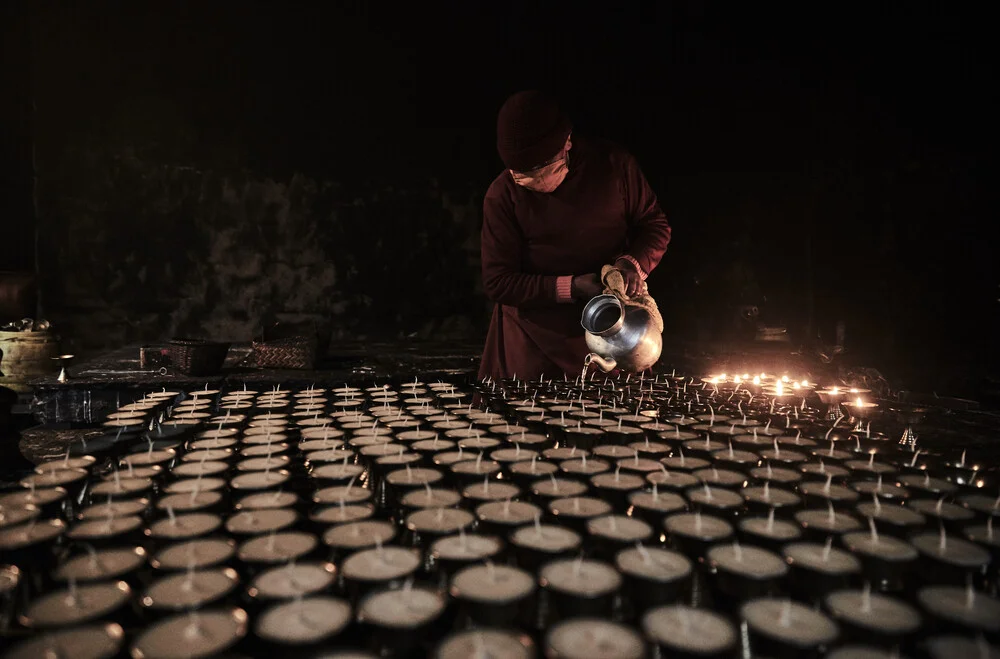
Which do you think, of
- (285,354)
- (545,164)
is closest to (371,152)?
(285,354)

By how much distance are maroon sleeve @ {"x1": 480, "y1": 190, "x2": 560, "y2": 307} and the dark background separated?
284cm

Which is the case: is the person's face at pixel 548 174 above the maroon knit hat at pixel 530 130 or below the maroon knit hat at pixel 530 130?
below

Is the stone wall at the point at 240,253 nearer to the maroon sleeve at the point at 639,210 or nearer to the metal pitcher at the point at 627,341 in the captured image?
the maroon sleeve at the point at 639,210

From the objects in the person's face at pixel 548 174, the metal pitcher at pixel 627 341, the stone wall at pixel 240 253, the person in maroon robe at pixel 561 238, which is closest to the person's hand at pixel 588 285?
the person in maroon robe at pixel 561 238

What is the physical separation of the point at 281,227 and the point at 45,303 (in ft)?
7.47

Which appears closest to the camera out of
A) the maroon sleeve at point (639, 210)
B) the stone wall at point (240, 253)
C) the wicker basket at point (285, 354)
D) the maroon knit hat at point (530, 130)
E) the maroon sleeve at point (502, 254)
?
the maroon knit hat at point (530, 130)

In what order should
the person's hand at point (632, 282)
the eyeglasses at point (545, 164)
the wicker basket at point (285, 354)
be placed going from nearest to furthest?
the person's hand at point (632, 282)
the eyeglasses at point (545, 164)
the wicker basket at point (285, 354)

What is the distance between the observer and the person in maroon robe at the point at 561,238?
2.98 metres

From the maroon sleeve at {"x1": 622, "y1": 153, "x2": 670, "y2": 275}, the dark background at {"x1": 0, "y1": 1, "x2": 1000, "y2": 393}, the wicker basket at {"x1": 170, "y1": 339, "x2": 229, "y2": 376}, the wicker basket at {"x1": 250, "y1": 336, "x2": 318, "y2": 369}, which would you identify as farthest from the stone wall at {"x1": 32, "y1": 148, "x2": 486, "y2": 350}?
the maroon sleeve at {"x1": 622, "y1": 153, "x2": 670, "y2": 275}

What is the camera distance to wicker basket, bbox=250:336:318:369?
3.75 metres

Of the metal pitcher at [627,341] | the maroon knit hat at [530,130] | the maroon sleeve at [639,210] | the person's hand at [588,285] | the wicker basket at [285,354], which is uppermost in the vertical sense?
the maroon knit hat at [530,130]

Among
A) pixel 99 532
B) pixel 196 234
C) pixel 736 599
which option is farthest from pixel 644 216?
pixel 196 234

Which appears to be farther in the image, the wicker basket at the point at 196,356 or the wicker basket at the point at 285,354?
the wicker basket at the point at 285,354

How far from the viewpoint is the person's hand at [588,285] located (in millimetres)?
2705
